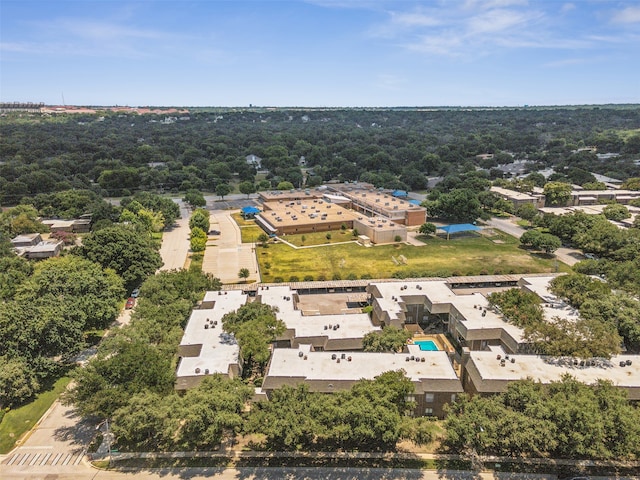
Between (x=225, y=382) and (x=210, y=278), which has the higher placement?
(x=225, y=382)

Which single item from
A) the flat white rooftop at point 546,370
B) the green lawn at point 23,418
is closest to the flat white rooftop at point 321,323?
the flat white rooftop at point 546,370

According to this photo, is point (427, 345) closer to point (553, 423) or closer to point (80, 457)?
point (553, 423)

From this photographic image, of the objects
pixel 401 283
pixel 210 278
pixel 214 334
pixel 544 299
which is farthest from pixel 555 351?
pixel 210 278

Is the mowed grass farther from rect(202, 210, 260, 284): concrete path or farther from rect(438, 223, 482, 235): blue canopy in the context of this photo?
rect(438, 223, 482, 235): blue canopy

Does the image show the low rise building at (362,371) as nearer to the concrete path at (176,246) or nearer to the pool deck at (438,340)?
the pool deck at (438,340)

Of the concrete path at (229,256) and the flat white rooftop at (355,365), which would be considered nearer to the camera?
the flat white rooftop at (355,365)

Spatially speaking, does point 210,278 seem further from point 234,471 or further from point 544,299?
point 544,299
